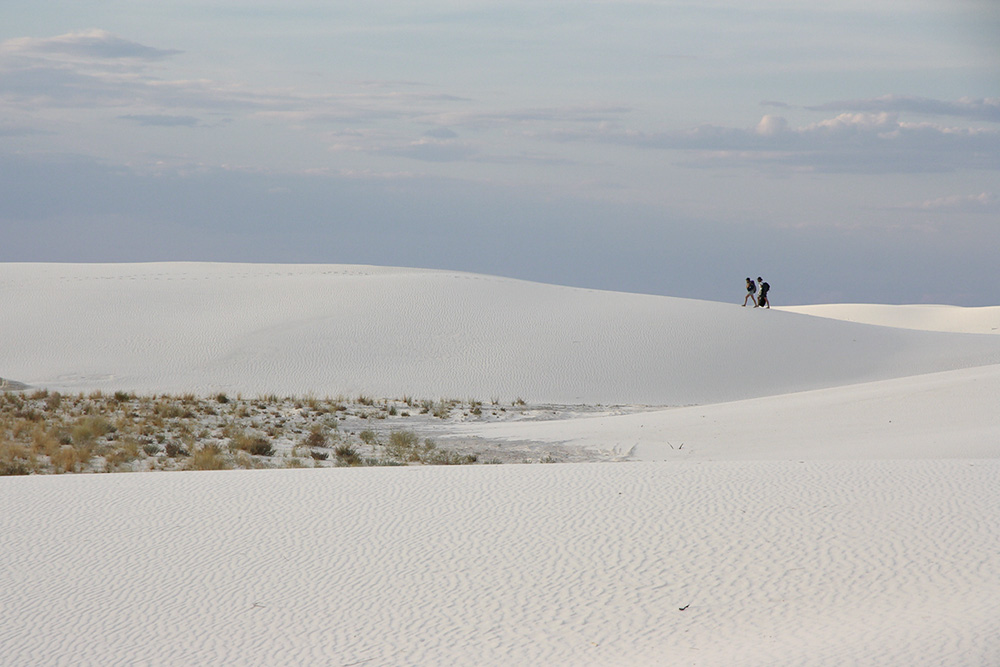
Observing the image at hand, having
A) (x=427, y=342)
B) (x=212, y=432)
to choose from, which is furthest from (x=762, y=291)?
(x=212, y=432)

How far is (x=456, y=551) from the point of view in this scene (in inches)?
174

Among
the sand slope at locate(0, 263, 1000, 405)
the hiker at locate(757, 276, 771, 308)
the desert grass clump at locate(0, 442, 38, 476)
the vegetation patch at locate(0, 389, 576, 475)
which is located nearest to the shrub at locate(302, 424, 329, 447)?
the vegetation patch at locate(0, 389, 576, 475)

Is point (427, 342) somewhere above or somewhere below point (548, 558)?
above

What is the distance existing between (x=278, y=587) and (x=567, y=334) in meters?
19.8

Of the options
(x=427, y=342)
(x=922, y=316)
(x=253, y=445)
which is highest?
(x=922, y=316)

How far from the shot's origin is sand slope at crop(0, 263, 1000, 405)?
66.5 feet

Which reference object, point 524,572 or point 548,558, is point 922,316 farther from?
point 524,572

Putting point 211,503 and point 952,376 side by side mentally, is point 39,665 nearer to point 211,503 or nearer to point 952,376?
point 211,503

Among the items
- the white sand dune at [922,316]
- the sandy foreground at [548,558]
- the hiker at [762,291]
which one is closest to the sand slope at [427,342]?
the hiker at [762,291]

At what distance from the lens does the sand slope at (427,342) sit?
20.3 meters

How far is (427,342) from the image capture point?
2278 centimetres

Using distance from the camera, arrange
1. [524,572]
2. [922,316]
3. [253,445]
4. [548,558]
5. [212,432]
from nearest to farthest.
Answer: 1. [524,572]
2. [548,558]
3. [253,445]
4. [212,432]
5. [922,316]

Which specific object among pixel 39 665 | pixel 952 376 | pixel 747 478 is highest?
pixel 952 376

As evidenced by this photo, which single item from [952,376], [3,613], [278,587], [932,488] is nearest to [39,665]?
[3,613]
